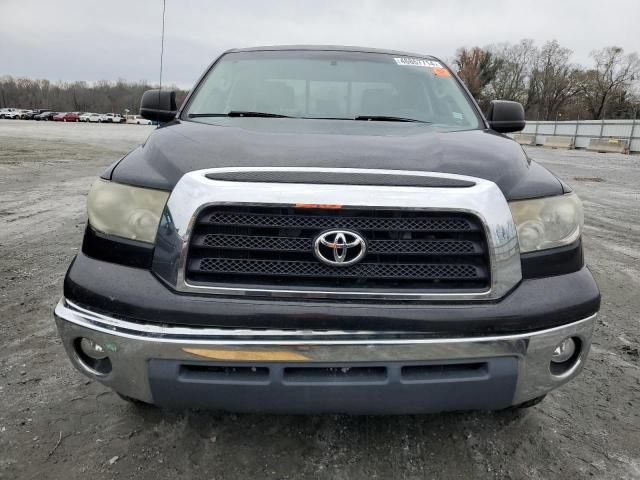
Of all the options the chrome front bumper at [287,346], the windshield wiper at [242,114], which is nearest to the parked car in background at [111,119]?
the windshield wiper at [242,114]

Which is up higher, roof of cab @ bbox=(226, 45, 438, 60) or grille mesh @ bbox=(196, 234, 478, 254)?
roof of cab @ bbox=(226, 45, 438, 60)

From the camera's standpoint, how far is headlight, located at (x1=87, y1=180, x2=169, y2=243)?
1.87 meters

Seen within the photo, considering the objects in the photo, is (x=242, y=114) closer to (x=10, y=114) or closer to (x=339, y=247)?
(x=339, y=247)

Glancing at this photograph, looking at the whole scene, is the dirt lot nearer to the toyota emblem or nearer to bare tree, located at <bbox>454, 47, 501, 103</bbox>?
the toyota emblem

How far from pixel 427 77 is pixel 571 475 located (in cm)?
244

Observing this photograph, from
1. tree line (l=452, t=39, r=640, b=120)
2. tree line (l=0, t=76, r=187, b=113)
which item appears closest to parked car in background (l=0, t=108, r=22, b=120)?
tree line (l=0, t=76, r=187, b=113)

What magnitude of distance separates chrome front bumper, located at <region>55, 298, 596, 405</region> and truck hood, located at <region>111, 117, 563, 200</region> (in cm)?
54

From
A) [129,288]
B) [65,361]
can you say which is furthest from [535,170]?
[65,361]

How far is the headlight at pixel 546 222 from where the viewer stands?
1.88 m

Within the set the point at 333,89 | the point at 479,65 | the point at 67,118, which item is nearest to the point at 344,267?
the point at 333,89

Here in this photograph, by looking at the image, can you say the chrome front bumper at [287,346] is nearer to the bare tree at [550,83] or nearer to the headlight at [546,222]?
the headlight at [546,222]

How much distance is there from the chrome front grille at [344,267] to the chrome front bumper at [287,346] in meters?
0.18

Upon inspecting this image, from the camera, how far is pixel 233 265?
1.78 m

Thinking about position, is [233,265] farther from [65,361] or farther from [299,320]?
[65,361]
